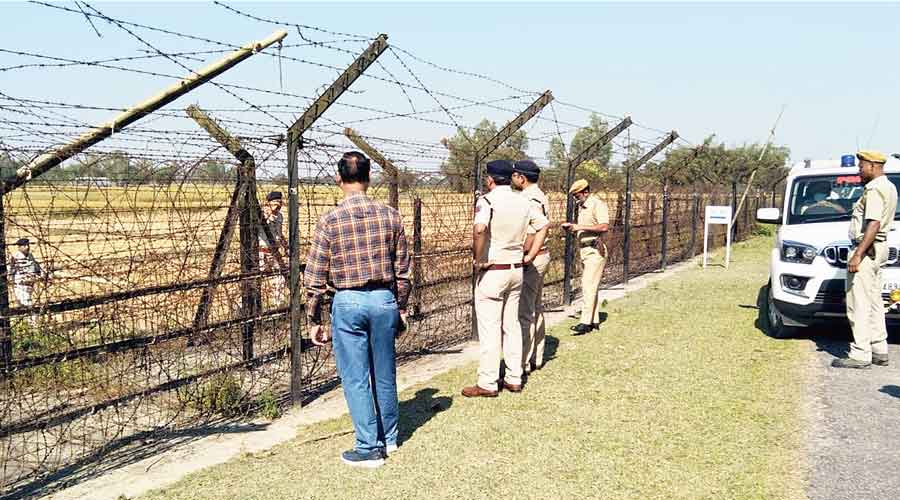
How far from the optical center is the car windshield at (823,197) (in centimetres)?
874

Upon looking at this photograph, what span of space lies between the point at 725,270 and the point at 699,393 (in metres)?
10.1

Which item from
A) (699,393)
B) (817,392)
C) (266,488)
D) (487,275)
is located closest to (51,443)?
(266,488)

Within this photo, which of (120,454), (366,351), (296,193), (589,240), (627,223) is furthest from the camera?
(627,223)

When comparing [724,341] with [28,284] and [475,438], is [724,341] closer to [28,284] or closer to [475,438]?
[475,438]

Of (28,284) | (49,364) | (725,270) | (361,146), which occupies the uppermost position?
(361,146)

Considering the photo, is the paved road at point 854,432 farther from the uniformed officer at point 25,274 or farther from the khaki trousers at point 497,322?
the uniformed officer at point 25,274

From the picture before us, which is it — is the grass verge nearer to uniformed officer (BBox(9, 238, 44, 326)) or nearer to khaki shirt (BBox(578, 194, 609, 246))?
khaki shirt (BBox(578, 194, 609, 246))

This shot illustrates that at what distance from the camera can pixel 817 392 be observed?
20.9 feet

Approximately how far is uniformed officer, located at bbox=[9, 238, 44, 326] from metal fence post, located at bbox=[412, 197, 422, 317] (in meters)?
3.69

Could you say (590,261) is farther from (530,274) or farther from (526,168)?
(526,168)

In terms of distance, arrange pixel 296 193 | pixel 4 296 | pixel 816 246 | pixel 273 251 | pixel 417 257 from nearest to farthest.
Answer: pixel 4 296
pixel 296 193
pixel 273 251
pixel 417 257
pixel 816 246

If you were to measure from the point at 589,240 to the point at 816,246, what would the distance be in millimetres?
2330

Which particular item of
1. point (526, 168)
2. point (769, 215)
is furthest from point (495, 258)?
point (769, 215)

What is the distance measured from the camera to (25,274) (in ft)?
14.7
